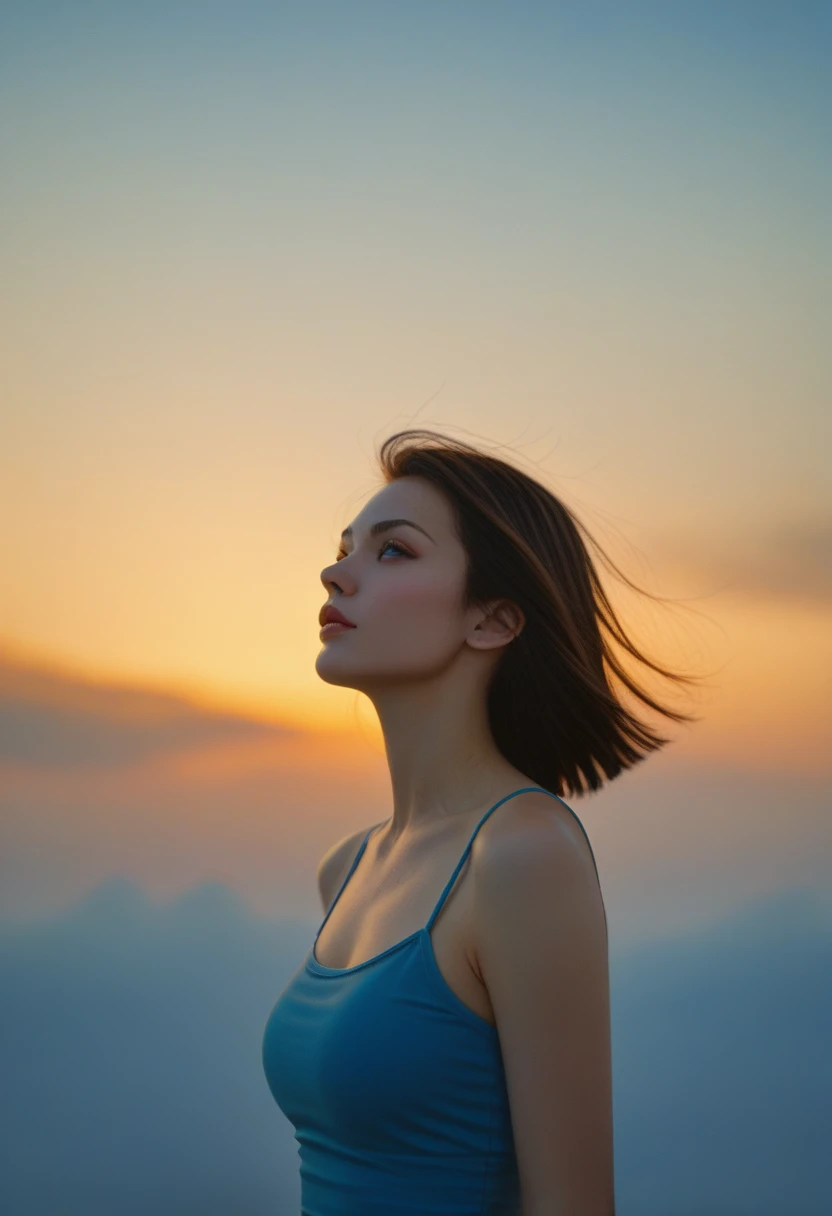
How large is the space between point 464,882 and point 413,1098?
0.30 metres

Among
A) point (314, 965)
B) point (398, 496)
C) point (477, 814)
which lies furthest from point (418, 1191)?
point (398, 496)

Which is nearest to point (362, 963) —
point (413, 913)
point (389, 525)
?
point (413, 913)

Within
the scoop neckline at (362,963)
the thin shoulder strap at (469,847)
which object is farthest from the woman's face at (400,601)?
the scoop neckline at (362,963)

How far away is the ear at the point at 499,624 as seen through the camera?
2133mm

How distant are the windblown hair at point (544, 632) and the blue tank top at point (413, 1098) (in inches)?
16.0

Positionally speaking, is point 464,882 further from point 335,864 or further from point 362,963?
point 335,864

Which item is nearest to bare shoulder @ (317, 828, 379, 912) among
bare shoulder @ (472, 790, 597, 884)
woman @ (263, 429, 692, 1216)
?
woman @ (263, 429, 692, 1216)

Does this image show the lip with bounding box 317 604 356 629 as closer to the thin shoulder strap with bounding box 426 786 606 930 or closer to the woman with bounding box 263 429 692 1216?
the woman with bounding box 263 429 692 1216

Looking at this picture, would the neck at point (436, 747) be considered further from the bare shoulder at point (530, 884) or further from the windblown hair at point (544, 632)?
the bare shoulder at point (530, 884)

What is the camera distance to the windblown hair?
7.02 ft

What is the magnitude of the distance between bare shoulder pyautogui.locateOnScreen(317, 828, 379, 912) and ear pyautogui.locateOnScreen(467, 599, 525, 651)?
0.54m

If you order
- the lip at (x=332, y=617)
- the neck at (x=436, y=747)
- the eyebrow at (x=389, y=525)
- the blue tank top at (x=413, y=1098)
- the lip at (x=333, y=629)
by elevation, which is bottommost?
the blue tank top at (x=413, y=1098)

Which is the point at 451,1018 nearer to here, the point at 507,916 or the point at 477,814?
the point at 507,916

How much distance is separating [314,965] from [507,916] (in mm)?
480
